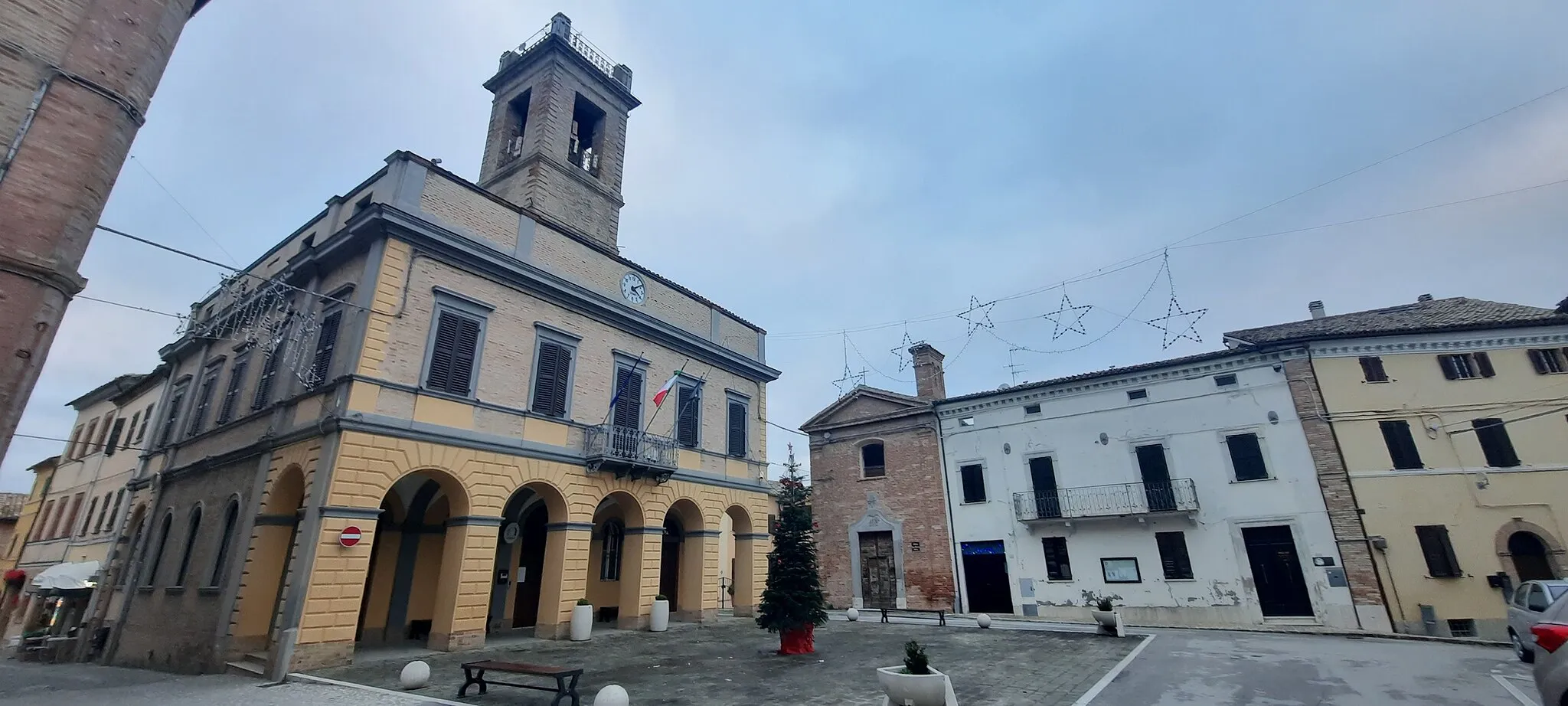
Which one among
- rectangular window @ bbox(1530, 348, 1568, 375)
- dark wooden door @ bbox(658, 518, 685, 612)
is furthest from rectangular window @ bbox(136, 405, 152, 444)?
rectangular window @ bbox(1530, 348, 1568, 375)

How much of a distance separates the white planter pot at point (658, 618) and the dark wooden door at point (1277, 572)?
1754 cm

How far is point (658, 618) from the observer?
1662 cm

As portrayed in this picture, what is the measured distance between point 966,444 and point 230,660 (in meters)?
21.9

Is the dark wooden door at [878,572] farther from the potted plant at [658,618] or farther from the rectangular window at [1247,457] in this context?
the rectangular window at [1247,457]

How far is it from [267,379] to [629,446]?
28.4ft

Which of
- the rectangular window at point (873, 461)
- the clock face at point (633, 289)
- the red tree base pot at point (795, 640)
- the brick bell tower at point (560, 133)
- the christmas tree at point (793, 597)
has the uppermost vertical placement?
the brick bell tower at point (560, 133)

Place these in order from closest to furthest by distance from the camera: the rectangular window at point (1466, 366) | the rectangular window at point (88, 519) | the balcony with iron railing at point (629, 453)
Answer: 1. the balcony with iron railing at point (629, 453)
2. the rectangular window at point (1466, 366)
3. the rectangular window at point (88, 519)

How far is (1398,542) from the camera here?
1758 cm

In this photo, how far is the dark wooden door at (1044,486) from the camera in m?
22.2

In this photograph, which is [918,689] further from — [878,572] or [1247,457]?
[878,572]

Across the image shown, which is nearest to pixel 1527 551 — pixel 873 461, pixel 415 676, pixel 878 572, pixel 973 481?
pixel 973 481

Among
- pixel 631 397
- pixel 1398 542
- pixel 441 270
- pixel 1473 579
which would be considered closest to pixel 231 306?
pixel 441 270

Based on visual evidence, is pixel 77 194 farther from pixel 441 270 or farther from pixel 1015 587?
pixel 1015 587

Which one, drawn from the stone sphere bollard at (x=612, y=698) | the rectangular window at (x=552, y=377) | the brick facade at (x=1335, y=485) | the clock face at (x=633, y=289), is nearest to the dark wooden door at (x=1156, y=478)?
the brick facade at (x=1335, y=485)
